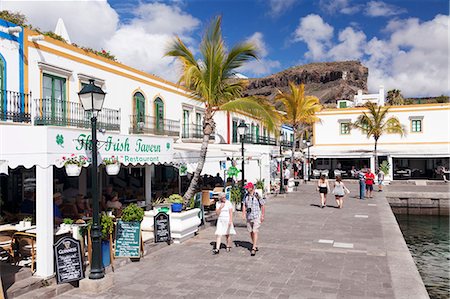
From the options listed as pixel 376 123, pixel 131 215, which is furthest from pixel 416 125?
pixel 131 215

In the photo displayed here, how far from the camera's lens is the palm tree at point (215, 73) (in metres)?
12.1

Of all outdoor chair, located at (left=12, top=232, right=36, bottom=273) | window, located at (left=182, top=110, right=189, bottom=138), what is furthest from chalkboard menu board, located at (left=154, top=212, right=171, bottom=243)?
window, located at (left=182, top=110, right=189, bottom=138)

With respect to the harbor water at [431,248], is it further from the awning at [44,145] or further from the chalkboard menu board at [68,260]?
the awning at [44,145]

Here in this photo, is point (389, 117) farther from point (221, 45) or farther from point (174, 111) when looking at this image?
point (221, 45)

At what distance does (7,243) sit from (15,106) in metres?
4.62

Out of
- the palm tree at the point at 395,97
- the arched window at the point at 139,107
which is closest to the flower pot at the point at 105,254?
the arched window at the point at 139,107

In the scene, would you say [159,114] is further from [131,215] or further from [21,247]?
[21,247]

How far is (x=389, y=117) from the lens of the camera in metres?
33.9

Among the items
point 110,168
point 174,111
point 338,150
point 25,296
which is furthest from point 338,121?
point 25,296

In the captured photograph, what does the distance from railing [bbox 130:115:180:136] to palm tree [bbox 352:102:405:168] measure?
18905 mm

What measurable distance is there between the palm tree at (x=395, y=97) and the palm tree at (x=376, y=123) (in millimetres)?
27287

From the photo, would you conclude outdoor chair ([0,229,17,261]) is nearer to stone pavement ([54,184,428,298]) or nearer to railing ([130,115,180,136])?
stone pavement ([54,184,428,298])

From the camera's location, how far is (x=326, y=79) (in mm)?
139625

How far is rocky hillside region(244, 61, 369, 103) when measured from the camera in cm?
12886
